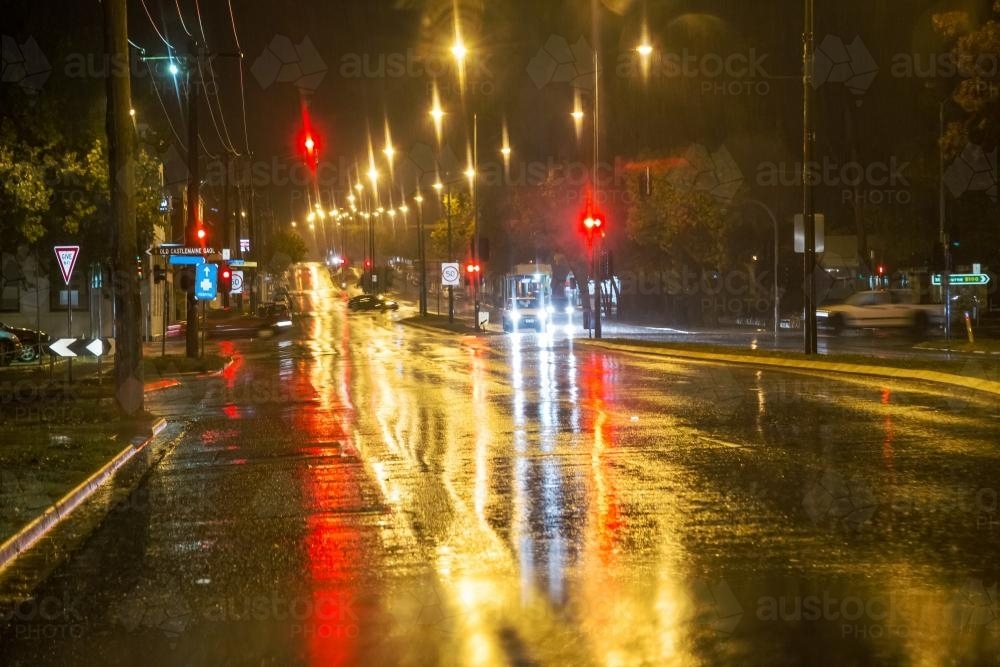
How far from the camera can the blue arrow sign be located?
30.3m

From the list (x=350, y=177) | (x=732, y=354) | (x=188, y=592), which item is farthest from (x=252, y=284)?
(x=188, y=592)

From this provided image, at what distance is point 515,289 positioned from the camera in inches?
2125

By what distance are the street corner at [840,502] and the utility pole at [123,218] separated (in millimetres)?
11520

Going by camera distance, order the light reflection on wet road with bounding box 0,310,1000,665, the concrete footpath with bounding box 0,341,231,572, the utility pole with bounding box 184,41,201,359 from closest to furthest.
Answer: the light reflection on wet road with bounding box 0,310,1000,665
the concrete footpath with bounding box 0,341,231,572
the utility pole with bounding box 184,41,201,359

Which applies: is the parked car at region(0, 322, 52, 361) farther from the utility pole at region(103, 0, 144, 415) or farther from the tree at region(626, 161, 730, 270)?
the tree at region(626, 161, 730, 270)

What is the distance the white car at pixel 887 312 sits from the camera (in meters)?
45.6

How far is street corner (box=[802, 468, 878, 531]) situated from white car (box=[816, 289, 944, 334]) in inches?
1412

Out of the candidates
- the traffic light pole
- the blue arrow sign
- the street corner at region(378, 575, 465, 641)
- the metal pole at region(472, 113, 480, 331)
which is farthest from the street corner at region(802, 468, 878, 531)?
the metal pole at region(472, 113, 480, 331)

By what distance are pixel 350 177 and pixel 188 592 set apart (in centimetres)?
13062

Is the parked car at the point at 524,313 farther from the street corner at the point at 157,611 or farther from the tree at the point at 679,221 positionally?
the street corner at the point at 157,611

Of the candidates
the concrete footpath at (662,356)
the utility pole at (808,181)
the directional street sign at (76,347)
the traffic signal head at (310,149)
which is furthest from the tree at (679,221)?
the directional street sign at (76,347)

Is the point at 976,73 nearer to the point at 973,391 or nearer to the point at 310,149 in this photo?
the point at 973,391

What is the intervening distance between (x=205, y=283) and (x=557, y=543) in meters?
23.4

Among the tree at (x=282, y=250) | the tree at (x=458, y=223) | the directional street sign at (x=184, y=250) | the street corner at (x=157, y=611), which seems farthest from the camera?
the tree at (x=282, y=250)
